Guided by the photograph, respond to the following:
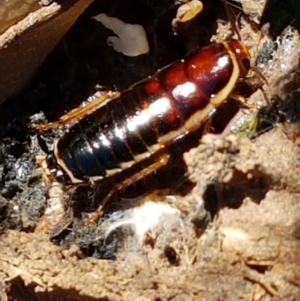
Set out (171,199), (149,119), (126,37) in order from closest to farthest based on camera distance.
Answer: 1. (171,199)
2. (149,119)
3. (126,37)

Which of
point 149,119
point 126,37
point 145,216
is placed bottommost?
point 145,216

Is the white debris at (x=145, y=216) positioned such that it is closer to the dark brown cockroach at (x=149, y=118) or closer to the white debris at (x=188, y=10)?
the dark brown cockroach at (x=149, y=118)

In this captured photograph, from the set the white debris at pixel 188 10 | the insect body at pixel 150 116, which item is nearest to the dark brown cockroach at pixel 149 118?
the insect body at pixel 150 116

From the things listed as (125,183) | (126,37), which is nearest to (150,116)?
(125,183)

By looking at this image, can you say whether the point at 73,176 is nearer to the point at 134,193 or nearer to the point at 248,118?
the point at 134,193

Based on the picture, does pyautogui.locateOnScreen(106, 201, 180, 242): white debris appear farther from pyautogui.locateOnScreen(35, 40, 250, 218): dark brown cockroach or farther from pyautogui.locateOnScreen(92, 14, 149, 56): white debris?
pyautogui.locateOnScreen(92, 14, 149, 56): white debris

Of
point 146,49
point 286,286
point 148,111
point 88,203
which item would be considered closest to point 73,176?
point 88,203

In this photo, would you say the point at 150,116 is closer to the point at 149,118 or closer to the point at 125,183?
the point at 149,118
